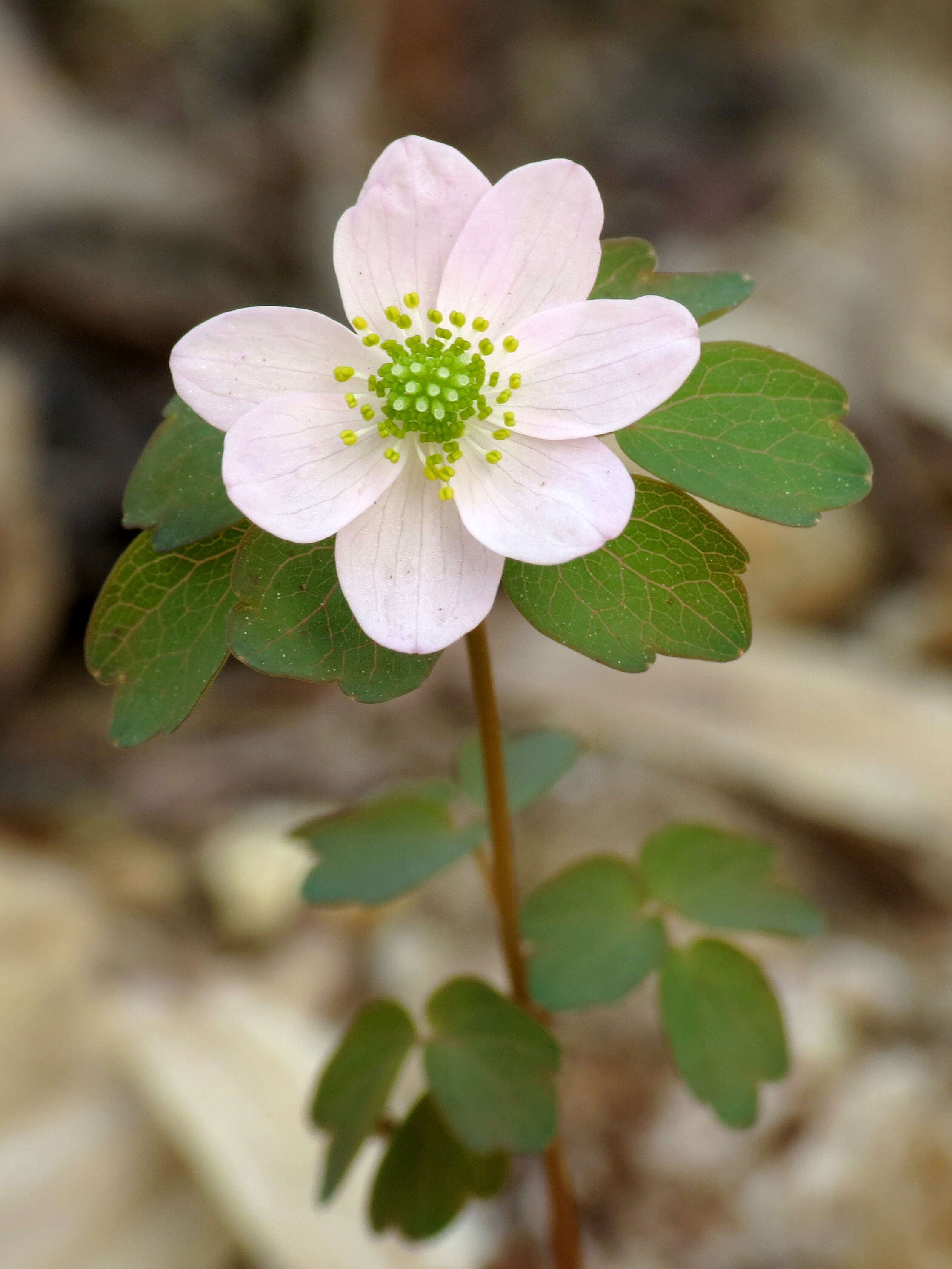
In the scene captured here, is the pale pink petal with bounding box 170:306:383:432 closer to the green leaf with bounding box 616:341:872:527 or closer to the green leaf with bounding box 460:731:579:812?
the green leaf with bounding box 616:341:872:527

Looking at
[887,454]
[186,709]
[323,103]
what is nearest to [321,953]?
[186,709]

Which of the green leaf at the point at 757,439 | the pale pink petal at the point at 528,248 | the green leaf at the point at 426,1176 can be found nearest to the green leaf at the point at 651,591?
the green leaf at the point at 757,439

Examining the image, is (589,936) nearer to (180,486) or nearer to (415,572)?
(415,572)

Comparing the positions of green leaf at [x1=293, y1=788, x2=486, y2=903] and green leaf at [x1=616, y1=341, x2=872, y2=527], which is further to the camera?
green leaf at [x1=293, y1=788, x2=486, y2=903]

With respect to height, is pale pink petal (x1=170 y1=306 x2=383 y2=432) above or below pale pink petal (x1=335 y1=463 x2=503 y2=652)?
above

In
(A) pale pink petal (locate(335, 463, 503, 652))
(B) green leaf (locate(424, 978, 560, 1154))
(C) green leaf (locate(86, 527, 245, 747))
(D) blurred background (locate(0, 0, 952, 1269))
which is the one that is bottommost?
(D) blurred background (locate(0, 0, 952, 1269))

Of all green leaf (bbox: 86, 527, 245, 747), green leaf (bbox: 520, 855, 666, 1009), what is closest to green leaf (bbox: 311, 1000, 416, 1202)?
green leaf (bbox: 520, 855, 666, 1009)

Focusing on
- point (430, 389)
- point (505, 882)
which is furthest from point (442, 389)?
point (505, 882)

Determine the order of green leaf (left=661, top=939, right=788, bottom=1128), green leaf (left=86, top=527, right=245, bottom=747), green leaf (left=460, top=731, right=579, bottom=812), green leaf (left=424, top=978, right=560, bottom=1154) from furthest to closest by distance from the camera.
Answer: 1. green leaf (left=460, top=731, right=579, bottom=812)
2. green leaf (left=661, top=939, right=788, bottom=1128)
3. green leaf (left=424, top=978, right=560, bottom=1154)
4. green leaf (left=86, top=527, right=245, bottom=747)
